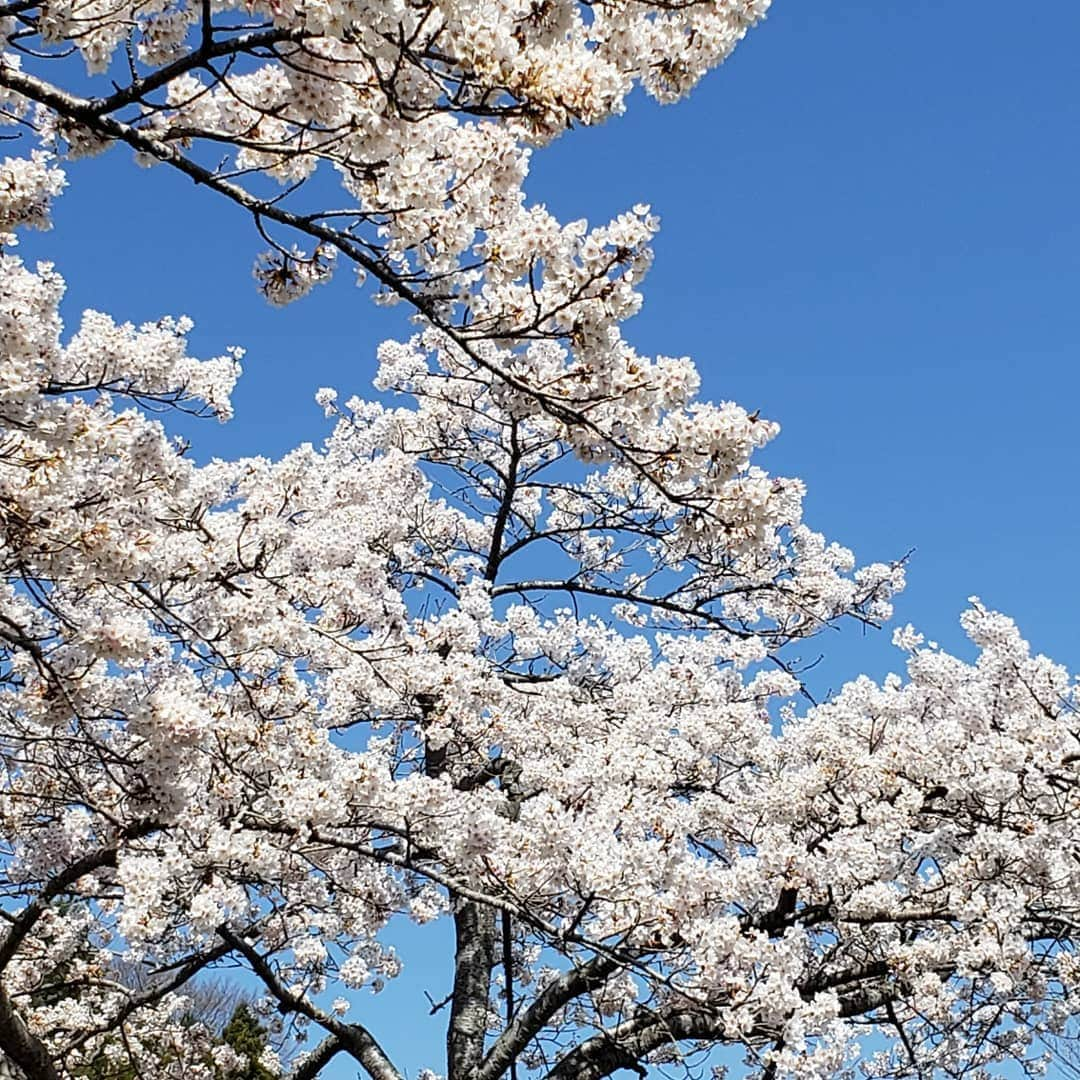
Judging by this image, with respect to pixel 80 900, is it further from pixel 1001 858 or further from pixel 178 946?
pixel 1001 858

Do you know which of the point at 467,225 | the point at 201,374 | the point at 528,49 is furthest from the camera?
the point at 201,374

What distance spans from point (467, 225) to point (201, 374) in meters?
2.03

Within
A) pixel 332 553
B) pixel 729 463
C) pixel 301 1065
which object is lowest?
pixel 301 1065

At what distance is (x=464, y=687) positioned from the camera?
777cm

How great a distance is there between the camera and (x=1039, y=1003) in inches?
269

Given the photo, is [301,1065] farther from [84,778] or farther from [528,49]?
[528,49]

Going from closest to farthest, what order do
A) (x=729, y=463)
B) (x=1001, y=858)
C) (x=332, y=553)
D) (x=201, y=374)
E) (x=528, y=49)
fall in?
(x=528, y=49) < (x=729, y=463) < (x=201, y=374) < (x=1001, y=858) < (x=332, y=553)

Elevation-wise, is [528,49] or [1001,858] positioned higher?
[1001,858]

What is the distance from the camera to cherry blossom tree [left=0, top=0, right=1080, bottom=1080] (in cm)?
367

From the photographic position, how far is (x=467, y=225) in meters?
3.80

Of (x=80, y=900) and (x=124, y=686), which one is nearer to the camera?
(x=124, y=686)

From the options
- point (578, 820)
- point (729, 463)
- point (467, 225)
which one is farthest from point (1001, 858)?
point (467, 225)

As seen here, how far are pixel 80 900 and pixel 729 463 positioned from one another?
262 inches

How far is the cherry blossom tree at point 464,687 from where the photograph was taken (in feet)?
12.0
